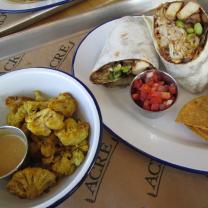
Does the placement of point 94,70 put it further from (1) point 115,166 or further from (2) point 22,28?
(2) point 22,28

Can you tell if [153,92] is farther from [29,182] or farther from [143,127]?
[29,182]

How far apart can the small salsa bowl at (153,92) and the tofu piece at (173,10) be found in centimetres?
21

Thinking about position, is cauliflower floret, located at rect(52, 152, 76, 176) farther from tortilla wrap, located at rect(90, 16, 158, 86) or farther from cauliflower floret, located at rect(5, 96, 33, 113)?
tortilla wrap, located at rect(90, 16, 158, 86)

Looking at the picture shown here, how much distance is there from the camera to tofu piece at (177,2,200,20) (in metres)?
1.06

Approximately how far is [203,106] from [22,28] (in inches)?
32.0

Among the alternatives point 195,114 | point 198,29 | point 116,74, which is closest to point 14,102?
point 116,74

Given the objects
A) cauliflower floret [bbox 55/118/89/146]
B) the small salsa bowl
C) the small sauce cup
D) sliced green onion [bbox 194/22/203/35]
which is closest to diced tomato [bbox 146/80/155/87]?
the small salsa bowl

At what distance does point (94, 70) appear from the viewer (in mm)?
1078

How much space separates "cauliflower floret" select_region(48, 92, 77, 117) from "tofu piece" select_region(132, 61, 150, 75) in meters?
0.36

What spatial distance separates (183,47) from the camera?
103 centimetres

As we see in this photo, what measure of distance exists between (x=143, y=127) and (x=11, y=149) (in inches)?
16.0

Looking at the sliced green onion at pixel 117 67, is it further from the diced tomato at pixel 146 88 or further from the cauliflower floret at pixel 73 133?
the cauliflower floret at pixel 73 133

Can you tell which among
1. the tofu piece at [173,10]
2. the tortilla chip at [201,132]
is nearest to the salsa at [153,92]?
the tortilla chip at [201,132]

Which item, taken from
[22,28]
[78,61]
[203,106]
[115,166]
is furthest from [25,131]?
[22,28]
